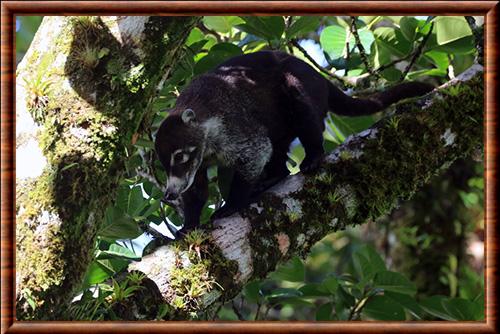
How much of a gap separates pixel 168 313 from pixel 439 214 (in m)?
4.48

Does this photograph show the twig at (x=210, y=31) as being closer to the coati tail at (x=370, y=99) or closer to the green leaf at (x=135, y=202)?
the coati tail at (x=370, y=99)

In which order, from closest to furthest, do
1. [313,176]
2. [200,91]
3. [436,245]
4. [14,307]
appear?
[14,307]
[313,176]
[200,91]
[436,245]

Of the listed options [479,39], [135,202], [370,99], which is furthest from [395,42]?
[135,202]

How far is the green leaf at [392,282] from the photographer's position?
426 cm

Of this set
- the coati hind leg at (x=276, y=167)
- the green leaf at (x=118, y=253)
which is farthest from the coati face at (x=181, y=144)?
the green leaf at (x=118, y=253)

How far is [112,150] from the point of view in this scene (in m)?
2.98

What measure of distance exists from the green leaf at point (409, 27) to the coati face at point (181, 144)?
1514 mm

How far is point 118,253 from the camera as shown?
3.54 m

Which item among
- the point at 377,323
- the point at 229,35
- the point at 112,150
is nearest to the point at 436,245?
the point at 229,35

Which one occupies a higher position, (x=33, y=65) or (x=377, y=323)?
(x=33, y=65)

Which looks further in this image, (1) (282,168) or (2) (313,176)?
(1) (282,168)

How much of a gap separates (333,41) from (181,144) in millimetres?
1252

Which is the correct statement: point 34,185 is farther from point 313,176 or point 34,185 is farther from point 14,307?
point 313,176

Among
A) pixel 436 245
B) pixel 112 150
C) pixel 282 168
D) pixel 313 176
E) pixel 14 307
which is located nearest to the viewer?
pixel 14 307
